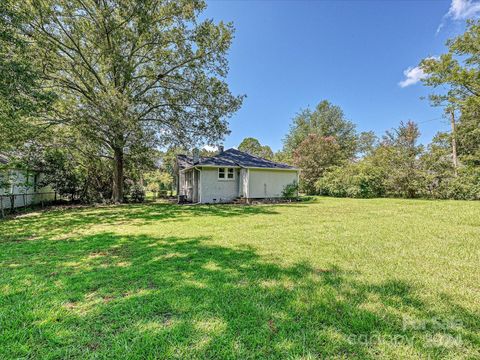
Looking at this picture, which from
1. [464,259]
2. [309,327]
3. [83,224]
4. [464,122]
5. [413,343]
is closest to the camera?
[413,343]

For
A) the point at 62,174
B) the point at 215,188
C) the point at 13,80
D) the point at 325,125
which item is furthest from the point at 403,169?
the point at 62,174

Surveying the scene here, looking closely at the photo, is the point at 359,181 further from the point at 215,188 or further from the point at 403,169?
the point at 215,188

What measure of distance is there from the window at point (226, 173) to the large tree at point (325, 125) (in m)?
21.1

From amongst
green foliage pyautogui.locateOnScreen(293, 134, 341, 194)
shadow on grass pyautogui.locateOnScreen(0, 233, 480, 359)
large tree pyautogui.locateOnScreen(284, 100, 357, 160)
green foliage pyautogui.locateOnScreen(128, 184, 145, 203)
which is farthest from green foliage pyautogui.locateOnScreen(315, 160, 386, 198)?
shadow on grass pyautogui.locateOnScreen(0, 233, 480, 359)

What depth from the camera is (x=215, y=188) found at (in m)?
15.8

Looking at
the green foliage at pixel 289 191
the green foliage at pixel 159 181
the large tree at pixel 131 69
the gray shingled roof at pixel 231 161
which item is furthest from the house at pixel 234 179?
the green foliage at pixel 159 181

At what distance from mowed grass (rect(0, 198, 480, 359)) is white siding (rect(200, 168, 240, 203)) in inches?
394

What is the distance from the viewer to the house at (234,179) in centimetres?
1552

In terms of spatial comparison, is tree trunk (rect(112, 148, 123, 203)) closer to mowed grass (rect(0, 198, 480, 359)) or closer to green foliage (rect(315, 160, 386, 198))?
mowed grass (rect(0, 198, 480, 359))

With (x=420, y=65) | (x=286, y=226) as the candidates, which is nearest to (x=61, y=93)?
(x=286, y=226)

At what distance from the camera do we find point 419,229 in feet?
20.4

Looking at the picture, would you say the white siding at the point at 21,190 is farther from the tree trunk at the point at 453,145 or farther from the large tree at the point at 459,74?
the tree trunk at the point at 453,145

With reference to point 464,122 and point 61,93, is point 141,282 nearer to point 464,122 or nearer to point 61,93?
point 61,93

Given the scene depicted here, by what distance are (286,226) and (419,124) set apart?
26391 mm
